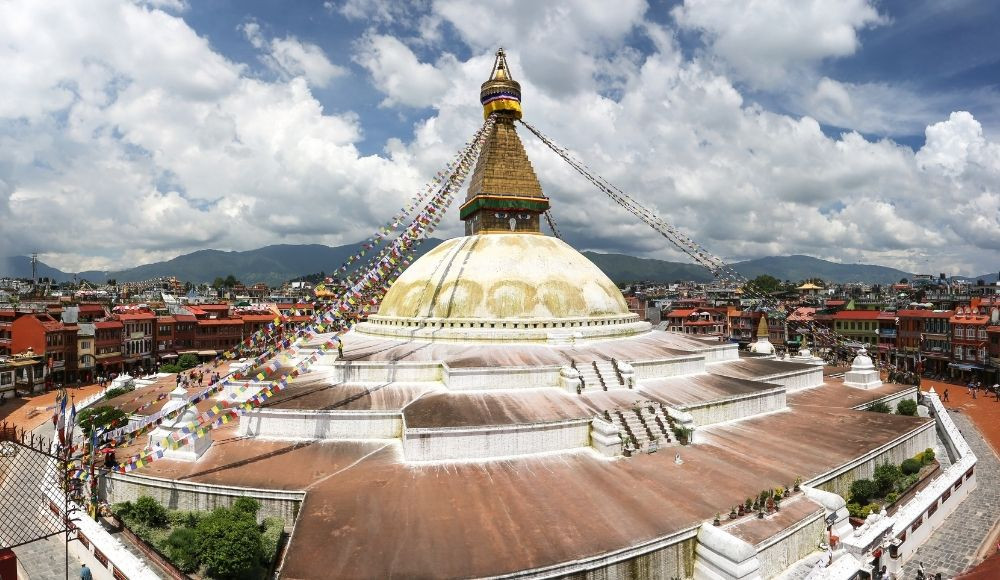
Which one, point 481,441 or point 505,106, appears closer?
point 481,441

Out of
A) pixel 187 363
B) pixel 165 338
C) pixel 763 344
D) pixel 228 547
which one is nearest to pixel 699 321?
pixel 763 344

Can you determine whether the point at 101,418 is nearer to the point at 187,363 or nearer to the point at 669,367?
the point at 187,363

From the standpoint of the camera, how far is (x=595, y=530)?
343 inches

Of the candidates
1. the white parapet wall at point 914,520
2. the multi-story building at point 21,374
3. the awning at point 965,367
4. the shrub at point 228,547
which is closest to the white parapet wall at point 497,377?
the shrub at point 228,547

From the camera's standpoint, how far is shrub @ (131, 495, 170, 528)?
10.4 meters

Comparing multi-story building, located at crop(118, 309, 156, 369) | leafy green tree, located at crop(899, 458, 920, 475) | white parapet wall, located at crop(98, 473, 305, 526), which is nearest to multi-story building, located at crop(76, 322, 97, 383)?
multi-story building, located at crop(118, 309, 156, 369)

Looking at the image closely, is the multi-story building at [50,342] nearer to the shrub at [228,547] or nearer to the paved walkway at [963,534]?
the shrub at [228,547]

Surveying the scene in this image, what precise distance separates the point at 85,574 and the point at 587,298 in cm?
1641

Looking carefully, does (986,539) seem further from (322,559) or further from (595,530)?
(322,559)

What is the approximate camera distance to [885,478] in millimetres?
11961

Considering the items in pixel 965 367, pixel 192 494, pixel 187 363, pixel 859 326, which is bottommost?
pixel 965 367

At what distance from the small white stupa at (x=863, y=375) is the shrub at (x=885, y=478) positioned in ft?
30.8

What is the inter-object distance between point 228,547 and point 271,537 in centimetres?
116

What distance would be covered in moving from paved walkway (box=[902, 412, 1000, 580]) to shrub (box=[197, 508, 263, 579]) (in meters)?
12.4
